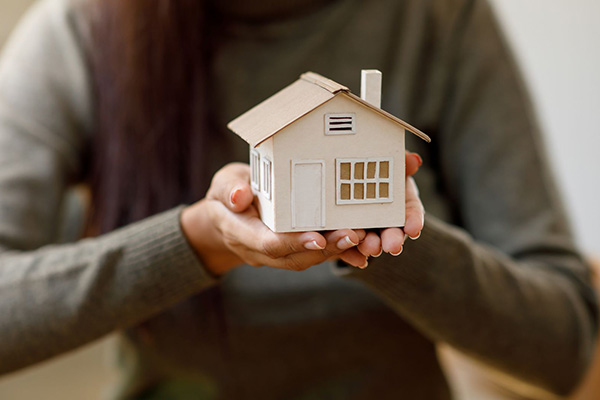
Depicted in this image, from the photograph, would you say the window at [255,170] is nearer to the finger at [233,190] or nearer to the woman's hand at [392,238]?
the finger at [233,190]

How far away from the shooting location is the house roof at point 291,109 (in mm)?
525

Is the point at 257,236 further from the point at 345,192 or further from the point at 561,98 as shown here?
the point at 561,98

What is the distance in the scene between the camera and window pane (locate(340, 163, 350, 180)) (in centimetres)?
55

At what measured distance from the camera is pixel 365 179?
55 cm

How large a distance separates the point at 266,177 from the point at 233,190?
32 mm

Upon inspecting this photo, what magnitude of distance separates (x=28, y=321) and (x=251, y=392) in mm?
345

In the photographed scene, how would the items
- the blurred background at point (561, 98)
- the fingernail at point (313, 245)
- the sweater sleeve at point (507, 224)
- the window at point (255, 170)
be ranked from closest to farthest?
the fingernail at point (313, 245) → the window at point (255, 170) → the sweater sleeve at point (507, 224) → the blurred background at point (561, 98)

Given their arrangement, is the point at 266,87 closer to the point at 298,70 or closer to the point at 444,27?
the point at 298,70

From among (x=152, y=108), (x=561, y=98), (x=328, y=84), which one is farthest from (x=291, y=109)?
(x=561, y=98)

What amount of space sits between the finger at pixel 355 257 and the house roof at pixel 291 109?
10 cm

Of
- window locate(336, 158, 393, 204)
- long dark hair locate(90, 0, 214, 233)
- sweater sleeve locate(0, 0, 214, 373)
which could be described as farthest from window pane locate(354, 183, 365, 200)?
long dark hair locate(90, 0, 214, 233)

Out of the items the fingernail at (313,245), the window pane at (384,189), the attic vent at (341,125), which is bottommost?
the fingernail at (313,245)

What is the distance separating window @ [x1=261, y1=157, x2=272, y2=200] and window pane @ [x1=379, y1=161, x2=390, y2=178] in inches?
3.6

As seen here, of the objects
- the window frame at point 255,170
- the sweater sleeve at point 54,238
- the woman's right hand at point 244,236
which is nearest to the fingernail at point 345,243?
the woman's right hand at point 244,236
